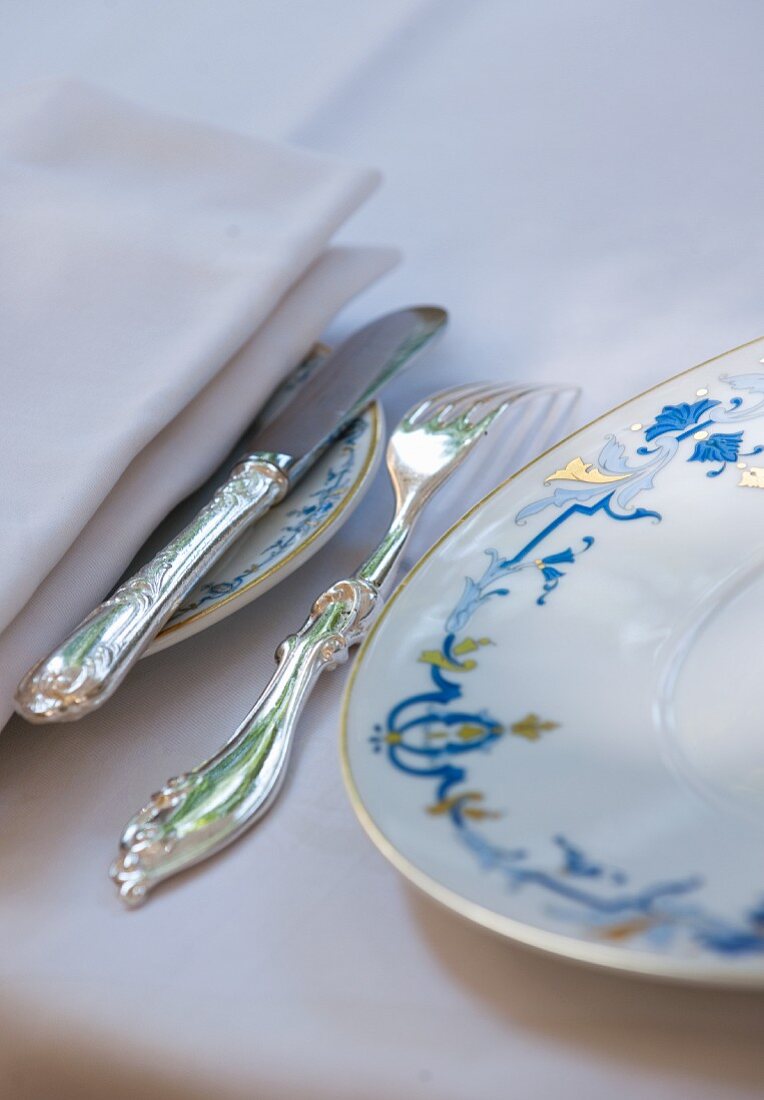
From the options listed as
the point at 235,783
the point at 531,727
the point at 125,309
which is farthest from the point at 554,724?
the point at 125,309

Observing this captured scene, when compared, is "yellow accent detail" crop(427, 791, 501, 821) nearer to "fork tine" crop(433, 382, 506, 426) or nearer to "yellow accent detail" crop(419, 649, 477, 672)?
"yellow accent detail" crop(419, 649, 477, 672)

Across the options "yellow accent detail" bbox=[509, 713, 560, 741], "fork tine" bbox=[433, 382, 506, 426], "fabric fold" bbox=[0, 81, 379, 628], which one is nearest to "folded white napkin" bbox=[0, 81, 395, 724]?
"fabric fold" bbox=[0, 81, 379, 628]

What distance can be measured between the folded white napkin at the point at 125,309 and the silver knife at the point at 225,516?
0.08 ft

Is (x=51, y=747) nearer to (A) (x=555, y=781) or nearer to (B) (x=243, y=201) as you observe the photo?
(A) (x=555, y=781)

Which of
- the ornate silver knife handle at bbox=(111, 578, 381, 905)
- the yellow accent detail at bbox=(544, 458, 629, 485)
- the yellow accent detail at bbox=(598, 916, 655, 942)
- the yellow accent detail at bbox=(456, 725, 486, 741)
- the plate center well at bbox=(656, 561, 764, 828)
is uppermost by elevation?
the yellow accent detail at bbox=(544, 458, 629, 485)

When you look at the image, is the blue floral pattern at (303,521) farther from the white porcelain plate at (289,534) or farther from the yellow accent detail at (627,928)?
the yellow accent detail at (627,928)

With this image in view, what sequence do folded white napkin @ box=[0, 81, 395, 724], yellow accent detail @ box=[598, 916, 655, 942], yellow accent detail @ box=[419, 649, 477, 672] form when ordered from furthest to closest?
1. folded white napkin @ box=[0, 81, 395, 724]
2. yellow accent detail @ box=[419, 649, 477, 672]
3. yellow accent detail @ box=[598, 916, 655, 942]

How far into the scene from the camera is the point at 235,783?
15.9 inches

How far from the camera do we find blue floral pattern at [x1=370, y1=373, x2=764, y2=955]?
0.95 ft

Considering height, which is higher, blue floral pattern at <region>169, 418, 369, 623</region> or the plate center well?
the plate center well

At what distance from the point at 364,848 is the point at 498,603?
0.10 meters

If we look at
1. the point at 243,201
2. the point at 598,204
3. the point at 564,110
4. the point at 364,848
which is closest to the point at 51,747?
the point at 364,848

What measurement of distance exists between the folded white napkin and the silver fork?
0.31 ft

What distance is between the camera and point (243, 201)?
2.33 feet
